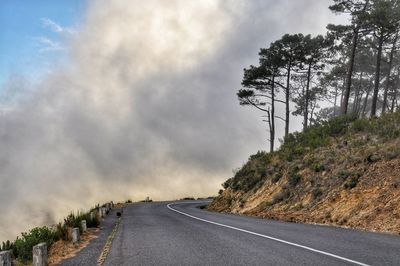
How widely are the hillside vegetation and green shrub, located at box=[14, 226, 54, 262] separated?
467 inches

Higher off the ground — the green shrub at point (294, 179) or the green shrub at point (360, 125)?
the green shrub at point (360, 125)

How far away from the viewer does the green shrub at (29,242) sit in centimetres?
1186

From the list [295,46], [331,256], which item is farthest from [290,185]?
[295,46]

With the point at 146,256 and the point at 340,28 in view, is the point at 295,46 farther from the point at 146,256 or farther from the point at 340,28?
the point at 146,256

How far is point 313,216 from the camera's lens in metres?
21.5

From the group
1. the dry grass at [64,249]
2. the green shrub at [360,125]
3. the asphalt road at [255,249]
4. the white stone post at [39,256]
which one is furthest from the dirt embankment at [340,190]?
the white stone post at [39,256]

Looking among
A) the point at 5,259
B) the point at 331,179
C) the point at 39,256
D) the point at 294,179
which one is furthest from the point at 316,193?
the point at 5,259

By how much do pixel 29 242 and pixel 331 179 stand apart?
17041 mm

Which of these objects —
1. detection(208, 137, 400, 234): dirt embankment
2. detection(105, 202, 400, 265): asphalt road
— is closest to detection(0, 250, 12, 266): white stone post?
detection(105, 202, 400, 265): asphalt road

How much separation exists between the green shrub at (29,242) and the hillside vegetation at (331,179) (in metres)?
11.9

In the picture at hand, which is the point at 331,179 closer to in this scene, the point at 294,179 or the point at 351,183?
the point at 351,183

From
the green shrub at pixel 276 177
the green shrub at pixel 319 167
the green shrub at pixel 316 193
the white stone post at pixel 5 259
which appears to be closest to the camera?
the white stone post at pixel 5 259

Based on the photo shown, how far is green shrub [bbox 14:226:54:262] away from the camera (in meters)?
11.9

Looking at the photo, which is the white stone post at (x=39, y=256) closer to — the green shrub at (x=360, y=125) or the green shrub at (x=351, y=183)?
the green shrub at (x=351, y=183)
